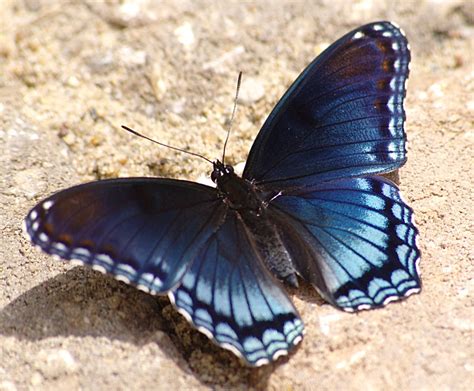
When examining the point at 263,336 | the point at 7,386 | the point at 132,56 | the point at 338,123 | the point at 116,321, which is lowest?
the point at 7,386

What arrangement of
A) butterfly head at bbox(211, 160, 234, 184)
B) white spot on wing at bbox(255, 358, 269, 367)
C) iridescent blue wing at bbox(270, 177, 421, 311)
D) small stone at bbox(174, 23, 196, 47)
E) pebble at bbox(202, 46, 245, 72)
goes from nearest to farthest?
white spot on wing at bbox(255, 358, 269, 367), iridescent blue wing at bbox(270, 177, 421, 311), butterfly head at bbox(211, 160, 234, 184), pebble at bbox(202, 46, 245, 72), small stone at bbox(174, 23, 196, 47)

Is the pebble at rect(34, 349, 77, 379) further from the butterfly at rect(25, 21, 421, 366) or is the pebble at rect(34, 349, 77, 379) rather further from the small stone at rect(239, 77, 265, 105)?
the small stone at rect(239, 77, 265, 105)

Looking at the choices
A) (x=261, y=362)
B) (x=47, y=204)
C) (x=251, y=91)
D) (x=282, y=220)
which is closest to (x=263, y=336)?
(x=261, y=362)

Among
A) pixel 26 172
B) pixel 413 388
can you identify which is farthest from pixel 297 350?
pixel 26 172

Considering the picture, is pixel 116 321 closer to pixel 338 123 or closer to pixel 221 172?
pixel 221 172

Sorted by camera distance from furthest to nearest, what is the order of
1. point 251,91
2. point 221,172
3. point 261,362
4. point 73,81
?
point 73,81 < point 251,91 < point 221,172 < point 261,362

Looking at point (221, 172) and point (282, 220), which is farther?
point (221, 172)

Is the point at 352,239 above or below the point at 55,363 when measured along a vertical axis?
above

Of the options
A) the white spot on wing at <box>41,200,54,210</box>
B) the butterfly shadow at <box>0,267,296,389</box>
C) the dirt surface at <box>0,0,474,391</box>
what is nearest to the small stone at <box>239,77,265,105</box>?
the dirt surface at <box>0,0,474,391</box>
